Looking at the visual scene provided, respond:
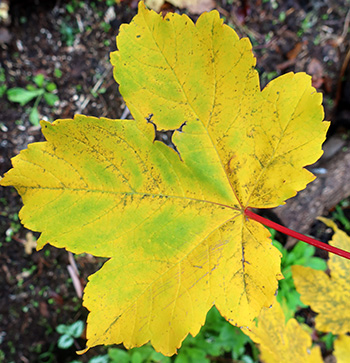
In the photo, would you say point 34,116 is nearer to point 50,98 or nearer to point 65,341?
point 50,98

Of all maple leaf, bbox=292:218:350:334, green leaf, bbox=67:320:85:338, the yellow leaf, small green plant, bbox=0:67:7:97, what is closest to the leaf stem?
maple leaf, bbox=292:218:350:334

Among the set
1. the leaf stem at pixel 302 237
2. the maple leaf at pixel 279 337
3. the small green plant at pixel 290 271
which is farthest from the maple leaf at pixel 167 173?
the small green plant at pixel 290 271

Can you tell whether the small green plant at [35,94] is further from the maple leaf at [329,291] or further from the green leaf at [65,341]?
the maple leaf at [329,291]

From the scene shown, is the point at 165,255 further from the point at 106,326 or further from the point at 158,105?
the point at 158,105

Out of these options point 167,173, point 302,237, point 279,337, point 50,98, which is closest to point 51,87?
point 50,98

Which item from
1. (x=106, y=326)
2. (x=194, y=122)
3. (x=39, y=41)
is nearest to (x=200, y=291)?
(x=106, y=326)
